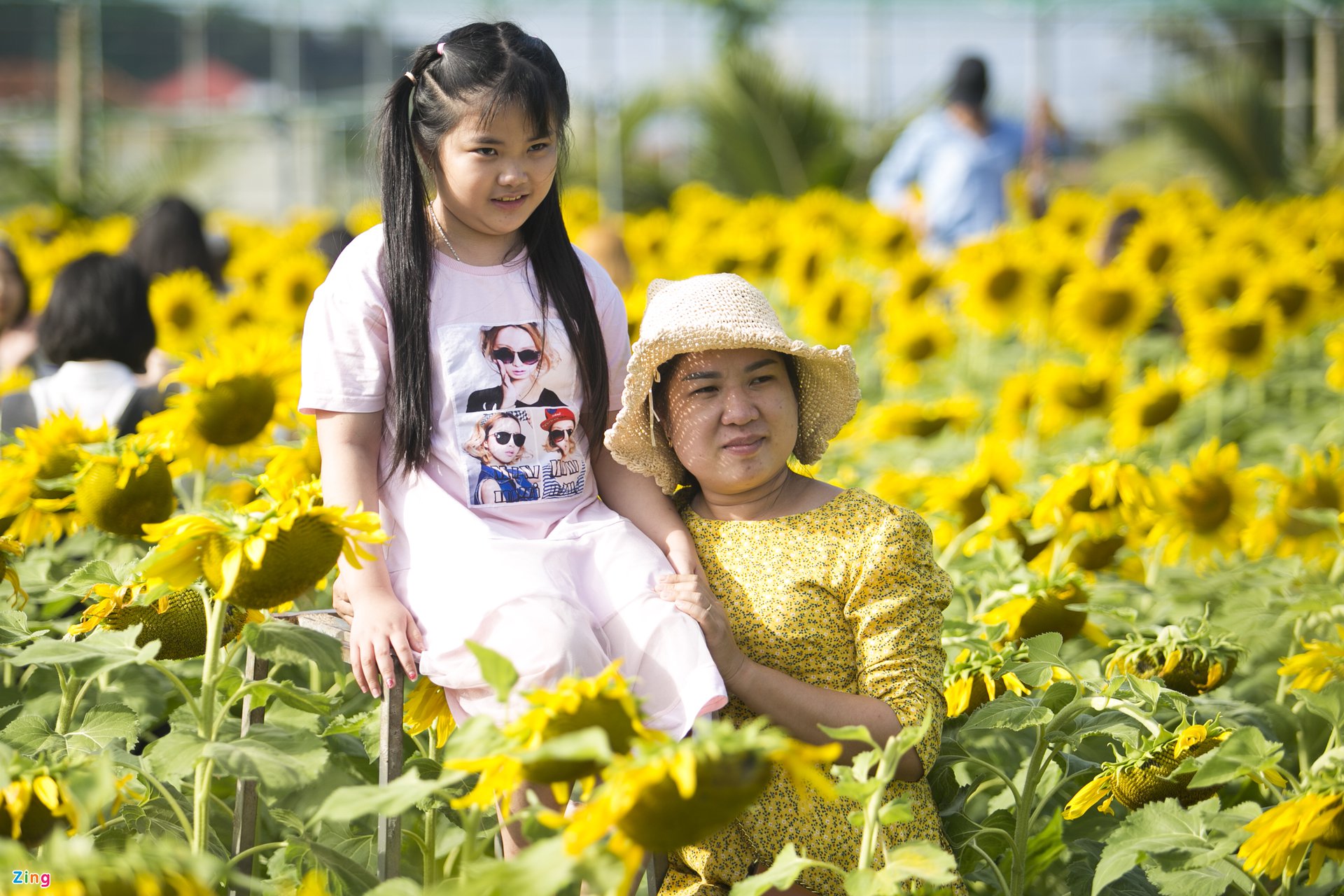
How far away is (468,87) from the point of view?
192 centimetres

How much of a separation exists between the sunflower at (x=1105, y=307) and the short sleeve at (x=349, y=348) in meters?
3.47

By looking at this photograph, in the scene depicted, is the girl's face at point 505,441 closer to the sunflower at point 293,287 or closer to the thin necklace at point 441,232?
the thin necklace at point 441,232

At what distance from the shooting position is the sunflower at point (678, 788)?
1184 millimetres

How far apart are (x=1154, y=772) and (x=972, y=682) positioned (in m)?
0.33

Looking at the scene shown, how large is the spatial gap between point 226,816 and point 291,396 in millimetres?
922

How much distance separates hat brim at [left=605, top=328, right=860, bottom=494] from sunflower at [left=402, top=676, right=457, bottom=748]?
40 centimetres

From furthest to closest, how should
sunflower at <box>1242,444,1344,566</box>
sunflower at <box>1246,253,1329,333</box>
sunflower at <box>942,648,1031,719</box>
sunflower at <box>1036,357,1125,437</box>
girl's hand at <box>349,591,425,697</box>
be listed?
sunflower at <box>1246,253,1329,333</box>
sunflower at <box>1036,357,1125,437</box>
sunflower at <box>1242,444,1344,566</box>
sunflower at <box>942,648,1031,719</box>
girl's hand at <box>349,591,425,697</box>

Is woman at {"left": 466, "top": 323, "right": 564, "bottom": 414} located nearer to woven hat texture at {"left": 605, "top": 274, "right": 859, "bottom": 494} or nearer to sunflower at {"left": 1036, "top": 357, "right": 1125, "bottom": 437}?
woven hat texture at {"left": 605, "top": 274, "right": 859, "bottom": 494}

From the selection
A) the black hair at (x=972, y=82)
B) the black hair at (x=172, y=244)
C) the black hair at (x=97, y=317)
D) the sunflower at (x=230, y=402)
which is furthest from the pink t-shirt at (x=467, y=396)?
the black hair at (x=972, y=82)

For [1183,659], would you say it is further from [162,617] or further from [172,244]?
[172,244]

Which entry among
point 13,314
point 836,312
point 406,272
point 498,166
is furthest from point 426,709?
point 836,312

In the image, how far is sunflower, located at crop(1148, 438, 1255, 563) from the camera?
3.10 meters

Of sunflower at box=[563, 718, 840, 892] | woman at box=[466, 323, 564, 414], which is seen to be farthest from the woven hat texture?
sunflower at box=[563, 718, 840, 892]

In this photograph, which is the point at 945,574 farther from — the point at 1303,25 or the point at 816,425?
the point at 1303,25
